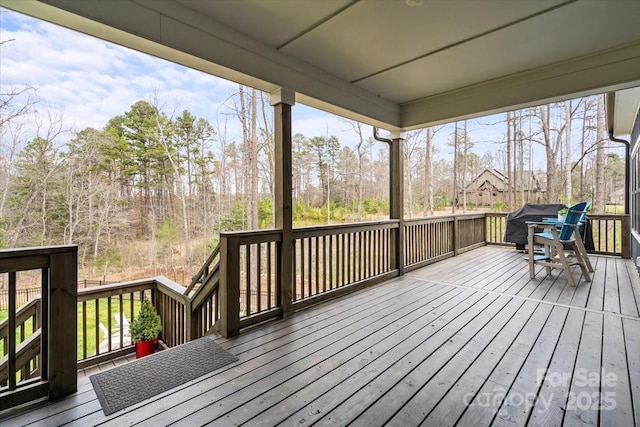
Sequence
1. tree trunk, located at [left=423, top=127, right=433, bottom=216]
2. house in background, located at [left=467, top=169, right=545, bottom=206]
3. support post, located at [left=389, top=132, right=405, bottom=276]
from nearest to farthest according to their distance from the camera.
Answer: support post, located at [left=389, top=132, right=405, bottom=276] → tree trunk, located at [left=423, top=127, right=433, bottom=216] → house in background, located at [left=467, top=169, right=545, bottom=206]

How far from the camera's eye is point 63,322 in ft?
5.66

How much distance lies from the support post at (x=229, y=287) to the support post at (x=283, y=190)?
54 cm

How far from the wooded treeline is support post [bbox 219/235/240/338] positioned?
279 inches

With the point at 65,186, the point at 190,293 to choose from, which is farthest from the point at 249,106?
the point at 190,293

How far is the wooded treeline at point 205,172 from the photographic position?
7344 mm

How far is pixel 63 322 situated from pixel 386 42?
10.8 feet

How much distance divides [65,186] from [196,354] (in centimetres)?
823

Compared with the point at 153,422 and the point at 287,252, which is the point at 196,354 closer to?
the point at 153,422

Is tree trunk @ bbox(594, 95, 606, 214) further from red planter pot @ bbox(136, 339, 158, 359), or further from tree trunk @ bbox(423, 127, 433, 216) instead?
red planter pot @ bbox(136, 339, 158, 359)

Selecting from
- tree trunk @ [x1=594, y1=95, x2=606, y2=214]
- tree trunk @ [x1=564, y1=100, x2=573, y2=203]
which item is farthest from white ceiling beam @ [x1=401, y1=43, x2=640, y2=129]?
tree trunk @ [x1=564, y1=100, x2=573, y2=203]

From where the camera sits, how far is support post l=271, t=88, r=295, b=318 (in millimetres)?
3033

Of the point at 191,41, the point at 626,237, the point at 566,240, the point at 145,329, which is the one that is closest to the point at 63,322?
the point at 191,41

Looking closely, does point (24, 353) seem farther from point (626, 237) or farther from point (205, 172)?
point (626, 237)

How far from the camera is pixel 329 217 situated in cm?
1223
